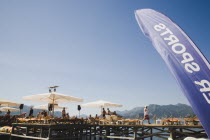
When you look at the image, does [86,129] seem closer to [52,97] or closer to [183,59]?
[52,97]

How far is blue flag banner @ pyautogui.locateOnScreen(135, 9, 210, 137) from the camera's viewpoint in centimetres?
184

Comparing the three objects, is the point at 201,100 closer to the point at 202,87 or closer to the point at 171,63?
the point at 202,87

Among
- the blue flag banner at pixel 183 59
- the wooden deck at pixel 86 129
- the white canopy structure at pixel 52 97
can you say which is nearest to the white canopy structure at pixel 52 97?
the white canopy structure at pixel 52 97

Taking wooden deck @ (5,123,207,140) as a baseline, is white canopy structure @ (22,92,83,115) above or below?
above

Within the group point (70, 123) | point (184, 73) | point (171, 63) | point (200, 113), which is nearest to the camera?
point (200, 113)

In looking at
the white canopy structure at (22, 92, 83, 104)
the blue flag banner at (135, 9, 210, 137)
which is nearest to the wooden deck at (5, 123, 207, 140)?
the white canopy structure at (22, 92, 83, 104)

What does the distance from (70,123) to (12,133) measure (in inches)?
275

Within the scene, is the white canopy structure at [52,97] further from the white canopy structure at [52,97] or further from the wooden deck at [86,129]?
the wooden deck at [86,129]

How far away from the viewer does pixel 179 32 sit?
2295mm

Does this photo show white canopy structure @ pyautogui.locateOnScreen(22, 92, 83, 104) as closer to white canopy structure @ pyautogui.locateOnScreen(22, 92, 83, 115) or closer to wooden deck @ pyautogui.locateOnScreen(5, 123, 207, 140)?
white canopy structure @ pyautogui.locateOnScreen(22, 92, 83, 115)

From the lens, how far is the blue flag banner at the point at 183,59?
184 cm

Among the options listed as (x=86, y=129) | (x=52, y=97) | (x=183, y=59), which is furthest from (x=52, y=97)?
(x=183, y=59)

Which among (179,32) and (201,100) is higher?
(179,32)

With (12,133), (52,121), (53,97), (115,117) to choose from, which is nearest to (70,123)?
(52,121)
